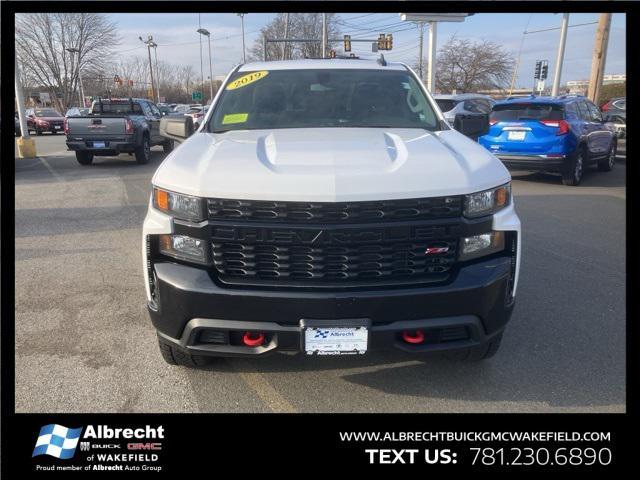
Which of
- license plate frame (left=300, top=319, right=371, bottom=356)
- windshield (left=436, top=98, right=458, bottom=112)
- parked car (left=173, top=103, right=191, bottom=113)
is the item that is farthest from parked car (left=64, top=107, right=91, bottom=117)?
license plate frame (left=300, top=319, right=371, bottom=356)

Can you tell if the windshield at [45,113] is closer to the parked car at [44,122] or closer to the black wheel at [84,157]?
the parked car at [44,122]

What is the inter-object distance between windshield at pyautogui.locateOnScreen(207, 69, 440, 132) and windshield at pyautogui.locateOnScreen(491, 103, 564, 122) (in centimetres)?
694

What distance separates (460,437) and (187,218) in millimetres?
1876

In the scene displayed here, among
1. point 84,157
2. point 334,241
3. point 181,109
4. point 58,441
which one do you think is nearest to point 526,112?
point 334,241

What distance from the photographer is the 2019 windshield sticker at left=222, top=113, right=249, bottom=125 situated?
382 centimetres

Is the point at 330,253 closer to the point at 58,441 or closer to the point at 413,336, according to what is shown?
the point at 413,336

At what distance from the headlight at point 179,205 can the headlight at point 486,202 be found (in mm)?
1391

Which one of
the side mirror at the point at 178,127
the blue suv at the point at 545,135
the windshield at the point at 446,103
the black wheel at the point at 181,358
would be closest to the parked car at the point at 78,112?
the windshield at the point at 446,103

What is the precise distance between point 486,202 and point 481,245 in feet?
0.76

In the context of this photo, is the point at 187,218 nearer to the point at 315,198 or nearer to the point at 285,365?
the point at 315,198

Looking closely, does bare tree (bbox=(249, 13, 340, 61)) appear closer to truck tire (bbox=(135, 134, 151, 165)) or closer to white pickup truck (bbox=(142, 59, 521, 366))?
truck tire (bbox=(135, 134, 151, 165))

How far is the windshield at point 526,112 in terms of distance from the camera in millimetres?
10014

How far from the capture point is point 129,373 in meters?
3.28

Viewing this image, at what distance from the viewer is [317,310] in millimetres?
2561
